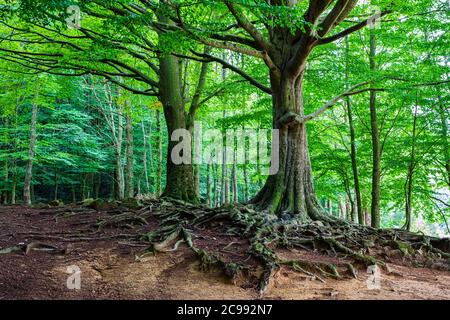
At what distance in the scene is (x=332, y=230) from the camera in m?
7.16

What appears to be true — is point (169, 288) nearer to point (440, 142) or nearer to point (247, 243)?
point (247, 243)

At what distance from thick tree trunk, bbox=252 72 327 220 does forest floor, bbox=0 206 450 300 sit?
173 cm

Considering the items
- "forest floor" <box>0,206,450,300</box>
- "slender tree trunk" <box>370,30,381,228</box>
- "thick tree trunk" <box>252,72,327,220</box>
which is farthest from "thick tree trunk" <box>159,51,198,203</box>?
"slender tree trunk" <box>370,30,381,228</box>

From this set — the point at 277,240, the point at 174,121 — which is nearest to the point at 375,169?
the point at 277,240

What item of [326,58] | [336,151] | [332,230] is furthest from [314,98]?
[332,230]

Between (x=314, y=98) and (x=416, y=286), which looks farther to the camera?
(x=314, y=98)

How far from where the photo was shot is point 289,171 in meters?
7.83

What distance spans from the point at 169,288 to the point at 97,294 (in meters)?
0.88

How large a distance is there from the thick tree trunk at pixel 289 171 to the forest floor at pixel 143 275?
1726 mm

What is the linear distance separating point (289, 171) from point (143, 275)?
436 centimetres

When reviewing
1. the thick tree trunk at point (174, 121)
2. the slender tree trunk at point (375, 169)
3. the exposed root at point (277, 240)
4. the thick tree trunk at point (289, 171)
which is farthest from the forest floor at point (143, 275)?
the slender tree trunk at point (375, 169)

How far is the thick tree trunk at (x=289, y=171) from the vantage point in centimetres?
766

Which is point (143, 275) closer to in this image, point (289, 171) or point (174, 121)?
point (289, 171)

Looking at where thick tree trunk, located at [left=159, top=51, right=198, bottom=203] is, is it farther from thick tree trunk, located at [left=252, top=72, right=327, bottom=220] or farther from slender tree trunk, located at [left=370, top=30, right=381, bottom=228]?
slender tree trunk, located at [left=370, top=30, right=381, bottom=228]
